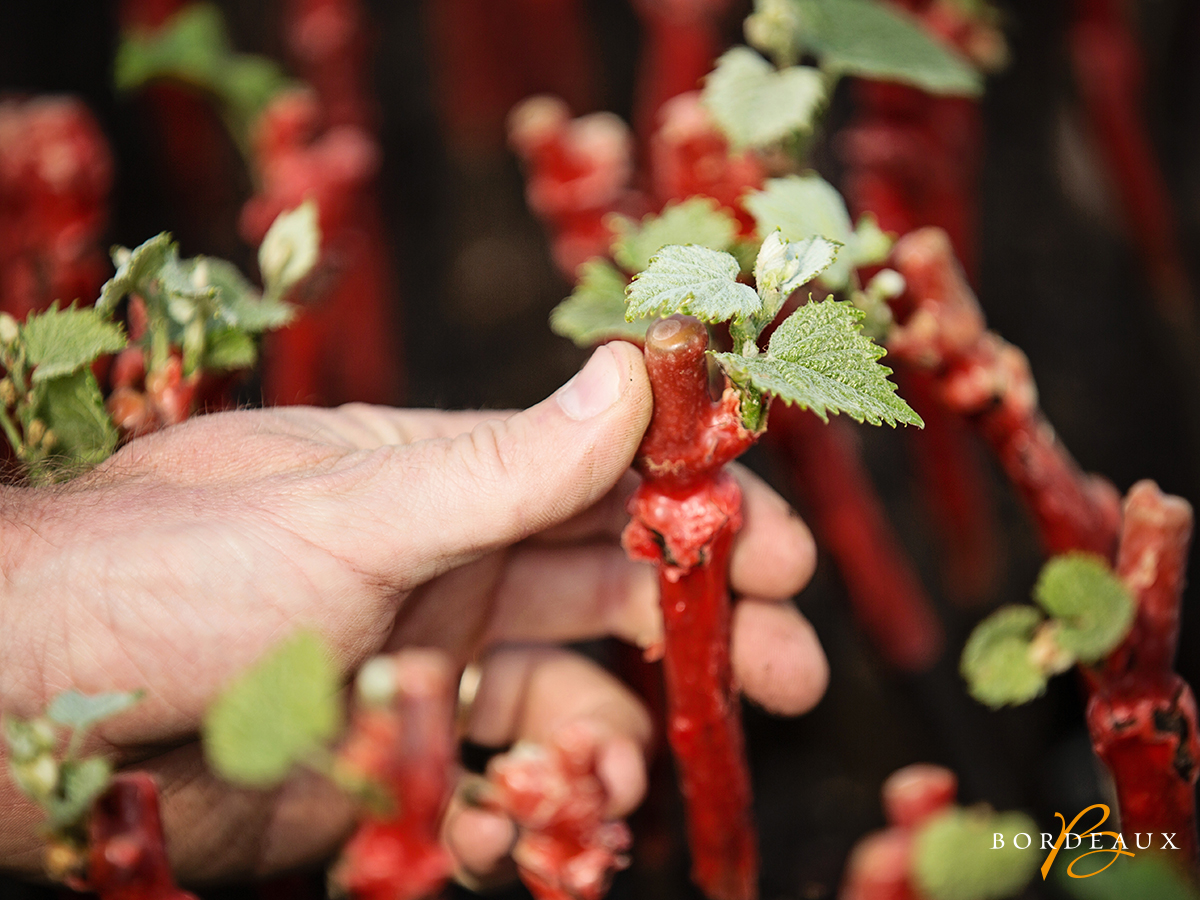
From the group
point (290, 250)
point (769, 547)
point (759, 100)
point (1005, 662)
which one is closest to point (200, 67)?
point (290, 250)

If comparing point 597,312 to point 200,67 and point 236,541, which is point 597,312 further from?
point 200,67

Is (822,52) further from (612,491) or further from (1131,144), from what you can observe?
(1131,144)

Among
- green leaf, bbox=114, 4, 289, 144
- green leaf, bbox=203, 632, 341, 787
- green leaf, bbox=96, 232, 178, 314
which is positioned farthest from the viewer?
green leaf, bbox=114, 4, 289, 144

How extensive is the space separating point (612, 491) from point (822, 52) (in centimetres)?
31

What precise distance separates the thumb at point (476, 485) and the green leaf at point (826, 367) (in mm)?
90

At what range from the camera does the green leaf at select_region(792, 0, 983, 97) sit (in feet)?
1.89

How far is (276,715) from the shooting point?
14.0 inches

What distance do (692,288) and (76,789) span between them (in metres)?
0.31

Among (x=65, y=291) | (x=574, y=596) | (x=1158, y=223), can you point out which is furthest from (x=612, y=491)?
(x=1158, y=223)

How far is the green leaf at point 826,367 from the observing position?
38 centimetres

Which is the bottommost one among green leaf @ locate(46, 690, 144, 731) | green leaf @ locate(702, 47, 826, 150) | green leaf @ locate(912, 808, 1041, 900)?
green leaf @ locate(912, 808, 1041, 900)

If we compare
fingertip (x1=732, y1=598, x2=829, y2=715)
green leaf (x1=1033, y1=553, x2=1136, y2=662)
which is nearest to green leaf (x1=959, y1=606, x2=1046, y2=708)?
green leaf (x1=1033, y1=553, x2=1136, y2=662)

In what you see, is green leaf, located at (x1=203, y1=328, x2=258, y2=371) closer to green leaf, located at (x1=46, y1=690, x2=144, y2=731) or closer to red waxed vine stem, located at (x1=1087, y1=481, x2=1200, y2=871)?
green leaf, located at (x1=46, y1=690, x2=144, y2=731)

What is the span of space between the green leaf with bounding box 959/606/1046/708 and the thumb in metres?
0.22
